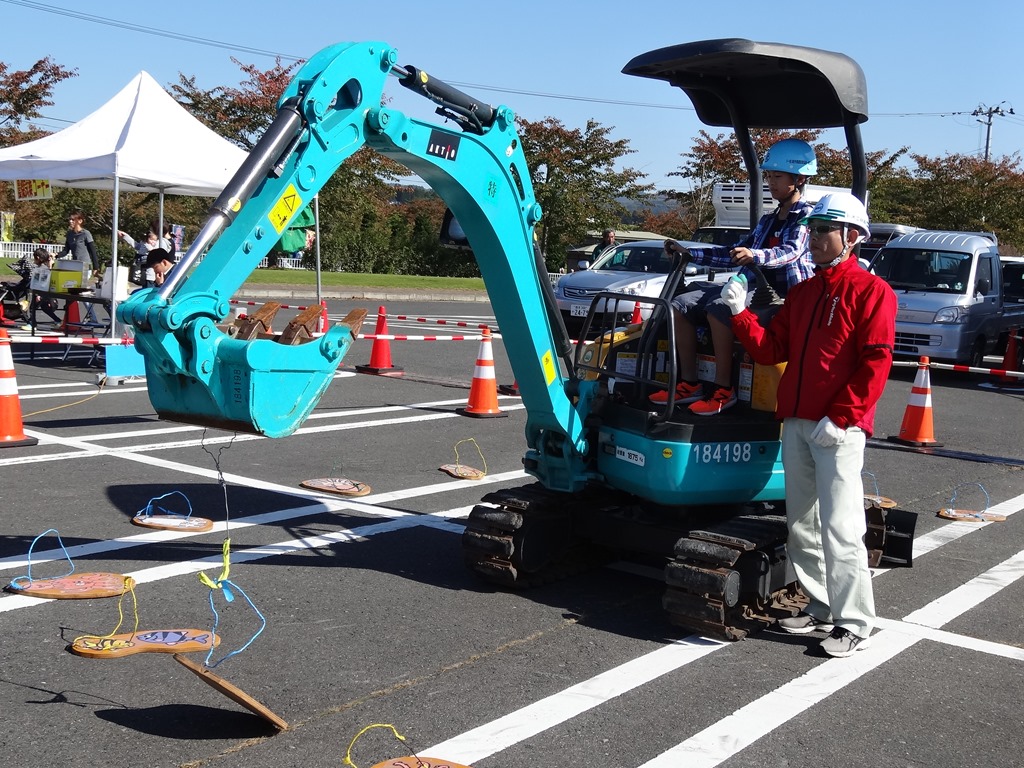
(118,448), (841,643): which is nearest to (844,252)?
(841,643)

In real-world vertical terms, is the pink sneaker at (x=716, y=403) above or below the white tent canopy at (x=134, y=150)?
below

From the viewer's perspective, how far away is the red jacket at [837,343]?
5340 millimetres

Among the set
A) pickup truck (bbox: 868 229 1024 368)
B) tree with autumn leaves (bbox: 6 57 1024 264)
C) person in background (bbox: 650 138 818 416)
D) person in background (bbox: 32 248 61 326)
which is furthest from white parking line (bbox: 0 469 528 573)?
tree with autumn leaves (bbox: 6 57 1024 264)

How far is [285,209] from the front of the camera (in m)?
5.03

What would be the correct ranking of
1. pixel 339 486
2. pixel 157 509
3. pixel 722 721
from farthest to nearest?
1. pixel 339 486
2. pixel 157 509
3. pixel 722 721

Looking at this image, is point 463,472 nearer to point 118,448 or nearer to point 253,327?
point 118,448

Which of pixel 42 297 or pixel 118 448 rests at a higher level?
pixel 42 297

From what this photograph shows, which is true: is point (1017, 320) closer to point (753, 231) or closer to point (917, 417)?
point (917, 417)

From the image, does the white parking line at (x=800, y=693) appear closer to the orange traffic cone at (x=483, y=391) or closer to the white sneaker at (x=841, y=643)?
the white sneaker at (x=841, y=643)

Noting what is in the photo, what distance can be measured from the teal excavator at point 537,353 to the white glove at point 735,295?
36 centimetres

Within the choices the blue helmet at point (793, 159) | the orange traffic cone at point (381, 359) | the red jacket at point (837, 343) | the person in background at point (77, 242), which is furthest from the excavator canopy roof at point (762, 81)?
the person in background at point (77, 242)

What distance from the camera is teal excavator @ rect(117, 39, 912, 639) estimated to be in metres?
4.85

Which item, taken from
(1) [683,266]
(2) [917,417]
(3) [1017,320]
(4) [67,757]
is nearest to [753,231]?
(1) [683,266]

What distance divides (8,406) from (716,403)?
634 centimetres
